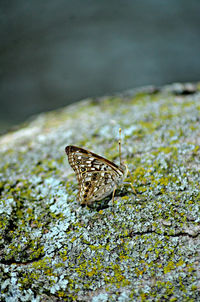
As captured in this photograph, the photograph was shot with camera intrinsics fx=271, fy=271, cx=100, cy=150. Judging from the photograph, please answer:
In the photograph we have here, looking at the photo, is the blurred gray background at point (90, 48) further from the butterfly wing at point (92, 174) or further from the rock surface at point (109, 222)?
the butterfly wing at point (92, 174)

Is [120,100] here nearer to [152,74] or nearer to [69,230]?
[69,230]

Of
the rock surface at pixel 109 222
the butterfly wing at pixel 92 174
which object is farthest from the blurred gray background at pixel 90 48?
the butterfly wing at pixel 92 174

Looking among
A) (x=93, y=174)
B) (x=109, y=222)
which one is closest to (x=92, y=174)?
(x=93, y=174)

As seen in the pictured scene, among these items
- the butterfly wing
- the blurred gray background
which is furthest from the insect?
the blurred gray background

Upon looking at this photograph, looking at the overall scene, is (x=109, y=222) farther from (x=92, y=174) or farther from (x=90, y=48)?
(x=90, y=48)

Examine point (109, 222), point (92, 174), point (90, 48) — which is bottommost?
point (109, 222)
